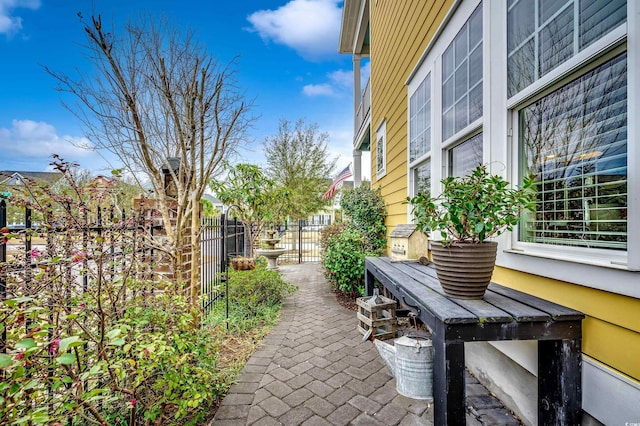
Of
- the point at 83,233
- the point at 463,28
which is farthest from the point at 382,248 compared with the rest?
the point at 83,233

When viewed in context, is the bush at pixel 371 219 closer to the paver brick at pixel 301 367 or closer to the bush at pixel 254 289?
the bush at pixel 254 289

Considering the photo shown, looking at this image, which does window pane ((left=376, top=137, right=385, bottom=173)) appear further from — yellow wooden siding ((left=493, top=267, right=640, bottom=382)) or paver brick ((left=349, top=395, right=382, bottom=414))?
yellow wooden siding ((left=493, top=267, right=640, bottom=382))

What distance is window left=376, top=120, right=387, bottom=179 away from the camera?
5.52 meters

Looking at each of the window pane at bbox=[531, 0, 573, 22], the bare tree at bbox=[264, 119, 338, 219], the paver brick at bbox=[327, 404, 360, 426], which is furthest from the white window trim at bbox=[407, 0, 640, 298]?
the bare tree at bbox=[264, 119, 338, 219]

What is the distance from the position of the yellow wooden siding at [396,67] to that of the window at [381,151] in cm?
13

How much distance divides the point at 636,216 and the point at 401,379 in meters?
1.76

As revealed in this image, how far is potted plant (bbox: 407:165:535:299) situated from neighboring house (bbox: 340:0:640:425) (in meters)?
0.28

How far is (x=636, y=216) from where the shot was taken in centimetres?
119

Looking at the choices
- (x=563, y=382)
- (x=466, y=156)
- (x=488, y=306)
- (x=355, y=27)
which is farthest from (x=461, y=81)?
(x=355, y=27)

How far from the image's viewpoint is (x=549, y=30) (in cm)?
172

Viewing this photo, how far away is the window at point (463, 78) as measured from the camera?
244 cm

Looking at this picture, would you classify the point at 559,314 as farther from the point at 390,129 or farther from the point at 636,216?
the point at 390,129

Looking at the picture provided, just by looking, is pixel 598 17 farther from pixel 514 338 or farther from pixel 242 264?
pixel 242 264

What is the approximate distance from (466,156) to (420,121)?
119cm
